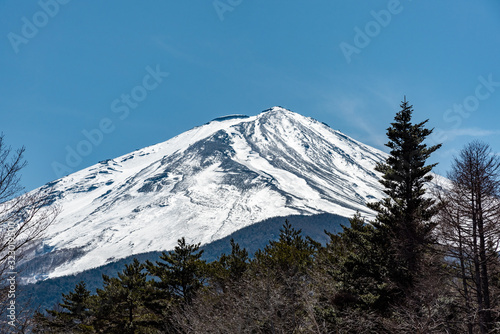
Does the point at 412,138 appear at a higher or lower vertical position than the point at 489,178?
higher

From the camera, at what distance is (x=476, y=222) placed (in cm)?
1686

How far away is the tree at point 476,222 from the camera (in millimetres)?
16422

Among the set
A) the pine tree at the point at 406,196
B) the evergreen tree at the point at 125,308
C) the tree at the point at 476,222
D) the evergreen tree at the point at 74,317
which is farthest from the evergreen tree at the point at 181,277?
the tree at the point at 476,222

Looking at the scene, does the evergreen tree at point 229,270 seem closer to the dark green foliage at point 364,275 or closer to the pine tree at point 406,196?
the dark green foliage at point 364,275

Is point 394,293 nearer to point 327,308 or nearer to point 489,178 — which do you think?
point 327,308

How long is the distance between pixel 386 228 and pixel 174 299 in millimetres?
18380

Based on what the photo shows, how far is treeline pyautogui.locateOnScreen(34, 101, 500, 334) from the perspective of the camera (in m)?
17.1

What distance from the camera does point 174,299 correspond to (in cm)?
3259

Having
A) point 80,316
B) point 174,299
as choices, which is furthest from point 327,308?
point 80,316

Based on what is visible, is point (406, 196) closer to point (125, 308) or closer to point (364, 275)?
point (364, 275)

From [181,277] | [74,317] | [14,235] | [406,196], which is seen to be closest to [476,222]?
[406,196]

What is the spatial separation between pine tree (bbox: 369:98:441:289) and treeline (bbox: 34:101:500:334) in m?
0.06

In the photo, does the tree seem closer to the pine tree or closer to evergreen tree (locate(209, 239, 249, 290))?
the pine tree

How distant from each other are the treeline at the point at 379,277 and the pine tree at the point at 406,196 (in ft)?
0.21
